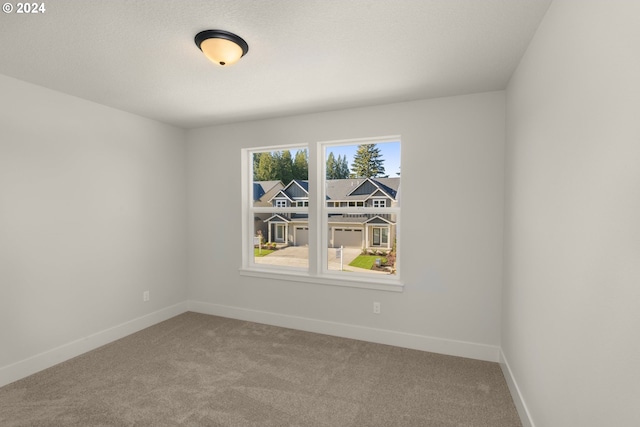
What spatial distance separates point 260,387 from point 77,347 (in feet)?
6.50

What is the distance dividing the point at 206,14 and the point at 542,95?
1.96m

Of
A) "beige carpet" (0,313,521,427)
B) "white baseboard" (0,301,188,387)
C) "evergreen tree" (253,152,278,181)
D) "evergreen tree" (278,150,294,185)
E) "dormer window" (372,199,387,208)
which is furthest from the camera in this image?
"evergreen tree" (253,152,278,181)

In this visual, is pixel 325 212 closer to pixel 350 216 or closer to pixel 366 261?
pixel 350 216

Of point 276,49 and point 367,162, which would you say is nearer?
point 276,49

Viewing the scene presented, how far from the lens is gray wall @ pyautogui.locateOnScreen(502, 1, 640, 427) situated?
100cm

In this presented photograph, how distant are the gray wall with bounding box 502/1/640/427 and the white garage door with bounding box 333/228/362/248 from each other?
5.76 ft

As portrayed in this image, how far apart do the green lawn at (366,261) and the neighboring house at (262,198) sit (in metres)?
1.27

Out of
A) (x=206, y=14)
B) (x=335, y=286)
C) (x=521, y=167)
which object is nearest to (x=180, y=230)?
(x=335, y=286)

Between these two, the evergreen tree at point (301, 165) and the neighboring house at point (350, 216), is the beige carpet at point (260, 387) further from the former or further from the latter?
the evergreen tree at point (301, 165)

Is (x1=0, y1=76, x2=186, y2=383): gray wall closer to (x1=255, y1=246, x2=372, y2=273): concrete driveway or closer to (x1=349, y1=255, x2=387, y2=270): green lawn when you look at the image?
(x1=255, y1=246, x2=372, y2=273): concrete driveway

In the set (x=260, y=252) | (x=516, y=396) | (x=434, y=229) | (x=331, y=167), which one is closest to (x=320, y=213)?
(x=331, y=167)

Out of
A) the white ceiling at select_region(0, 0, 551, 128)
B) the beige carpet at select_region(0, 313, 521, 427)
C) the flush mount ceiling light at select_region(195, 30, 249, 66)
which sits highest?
the white ceiling at select_region(0, 0, 551, 128)

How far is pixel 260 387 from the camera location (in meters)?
2.55

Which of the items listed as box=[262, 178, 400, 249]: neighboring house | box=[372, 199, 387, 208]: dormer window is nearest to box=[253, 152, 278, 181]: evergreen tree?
box=[262, 178, 400, 249]: neighboring house
